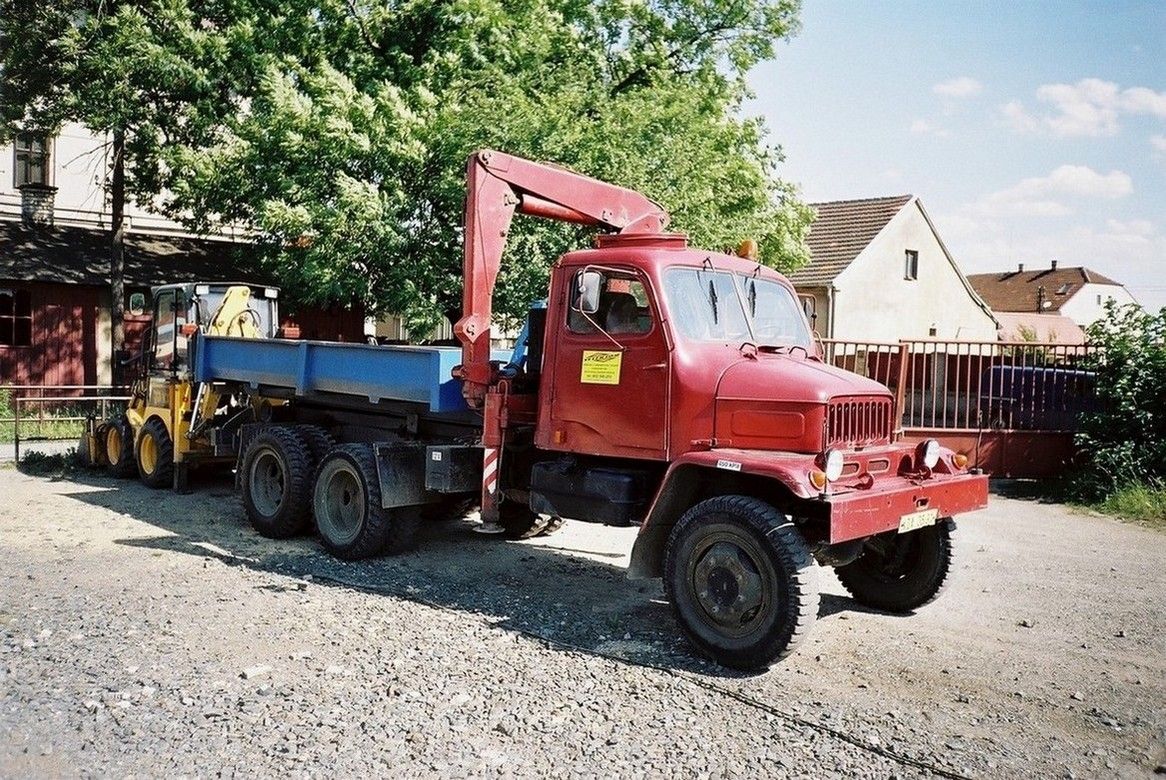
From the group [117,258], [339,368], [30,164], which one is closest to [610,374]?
[339,368]

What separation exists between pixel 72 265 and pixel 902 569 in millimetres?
19995

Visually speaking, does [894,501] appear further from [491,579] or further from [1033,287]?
[1033,287]

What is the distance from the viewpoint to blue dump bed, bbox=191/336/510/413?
823cm

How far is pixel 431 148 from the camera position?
14703 millimetres

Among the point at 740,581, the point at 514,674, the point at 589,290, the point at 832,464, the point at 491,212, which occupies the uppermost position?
the point at 491,212

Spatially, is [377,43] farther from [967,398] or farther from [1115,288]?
[1115,288]

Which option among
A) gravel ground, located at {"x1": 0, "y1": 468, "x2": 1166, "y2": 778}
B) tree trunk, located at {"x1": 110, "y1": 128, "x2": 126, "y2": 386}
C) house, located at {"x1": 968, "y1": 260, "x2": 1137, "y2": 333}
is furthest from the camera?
house, located at {"x1": 968, "y1": 260, "x2": 1137, "y2": 333}

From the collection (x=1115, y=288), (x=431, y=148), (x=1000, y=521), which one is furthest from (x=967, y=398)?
(x=1115, y=288)

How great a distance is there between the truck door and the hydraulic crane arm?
808 mm

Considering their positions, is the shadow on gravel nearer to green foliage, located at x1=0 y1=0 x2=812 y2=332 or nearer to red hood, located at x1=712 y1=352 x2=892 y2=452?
red hood, located at x1=712 y1=352 x2=892 y2=452

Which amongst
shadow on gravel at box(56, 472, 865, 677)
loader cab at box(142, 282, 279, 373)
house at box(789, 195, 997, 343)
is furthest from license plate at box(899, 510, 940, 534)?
house at box(789, 195, 997, 343)

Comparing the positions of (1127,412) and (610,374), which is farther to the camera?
(1127,412)

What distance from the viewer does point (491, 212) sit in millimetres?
8133

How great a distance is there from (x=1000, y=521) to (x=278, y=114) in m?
11.2
